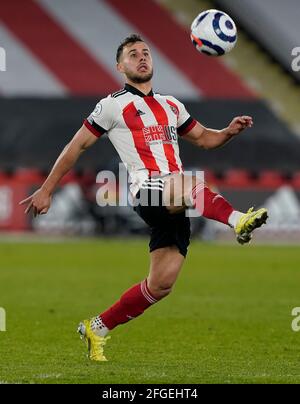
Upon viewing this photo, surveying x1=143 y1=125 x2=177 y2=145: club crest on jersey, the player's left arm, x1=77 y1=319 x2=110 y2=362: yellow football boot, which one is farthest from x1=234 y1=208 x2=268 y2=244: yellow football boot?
x1=77 y1=319 x2=110 y2=362: yellow football boot

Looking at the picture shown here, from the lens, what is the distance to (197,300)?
39.8 feet

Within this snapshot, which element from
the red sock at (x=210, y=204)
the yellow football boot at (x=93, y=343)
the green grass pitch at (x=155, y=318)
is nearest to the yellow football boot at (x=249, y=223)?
the red sock at (x=210, y=204)

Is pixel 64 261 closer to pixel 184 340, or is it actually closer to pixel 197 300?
pixel 197 300

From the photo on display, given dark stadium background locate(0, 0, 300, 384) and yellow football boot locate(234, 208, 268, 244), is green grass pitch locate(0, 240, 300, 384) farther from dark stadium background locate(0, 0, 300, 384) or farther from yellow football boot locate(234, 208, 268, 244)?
yellow football boot locate(234, 208, 268, 244)

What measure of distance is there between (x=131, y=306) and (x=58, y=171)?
1107 millimetres

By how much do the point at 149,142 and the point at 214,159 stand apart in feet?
48.4

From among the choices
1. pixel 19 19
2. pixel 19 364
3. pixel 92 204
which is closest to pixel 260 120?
pixel 92 204

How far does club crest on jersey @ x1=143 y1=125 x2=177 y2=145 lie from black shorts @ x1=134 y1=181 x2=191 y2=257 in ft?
1.30

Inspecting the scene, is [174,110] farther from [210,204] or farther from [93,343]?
[93,343]

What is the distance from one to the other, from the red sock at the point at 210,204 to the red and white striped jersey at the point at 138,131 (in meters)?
0.47

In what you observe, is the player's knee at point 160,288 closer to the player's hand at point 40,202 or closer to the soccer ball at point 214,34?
the player's hand at point 40,202

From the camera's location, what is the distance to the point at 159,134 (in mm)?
7535

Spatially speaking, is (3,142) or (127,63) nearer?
(127,63)
